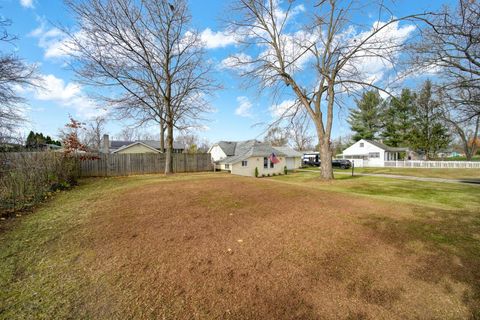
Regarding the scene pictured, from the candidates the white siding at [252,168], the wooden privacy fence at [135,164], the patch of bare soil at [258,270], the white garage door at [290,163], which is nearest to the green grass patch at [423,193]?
the patch of bare soil at [258,270]

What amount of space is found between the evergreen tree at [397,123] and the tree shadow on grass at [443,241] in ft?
130

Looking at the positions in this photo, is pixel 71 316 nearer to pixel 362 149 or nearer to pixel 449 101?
pixel 449 101

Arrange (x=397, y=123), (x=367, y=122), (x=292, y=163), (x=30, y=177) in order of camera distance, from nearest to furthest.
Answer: (x=30, y=177)
(x=292, y=163)
(x=397, y=123)
(x=367, y=122)

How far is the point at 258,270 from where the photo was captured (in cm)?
309

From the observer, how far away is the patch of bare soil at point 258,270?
2.43 m

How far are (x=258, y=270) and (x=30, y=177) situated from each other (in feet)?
29.0

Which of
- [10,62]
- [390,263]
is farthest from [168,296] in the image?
[10,62]

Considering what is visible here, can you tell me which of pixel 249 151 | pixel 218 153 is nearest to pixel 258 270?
pixel 249 151

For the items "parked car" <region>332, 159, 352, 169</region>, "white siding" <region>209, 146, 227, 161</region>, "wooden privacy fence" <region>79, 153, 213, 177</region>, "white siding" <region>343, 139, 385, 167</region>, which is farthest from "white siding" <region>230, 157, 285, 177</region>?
"white siding" <region>343, 139, 385, 167</region>

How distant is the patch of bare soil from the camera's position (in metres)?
2.43

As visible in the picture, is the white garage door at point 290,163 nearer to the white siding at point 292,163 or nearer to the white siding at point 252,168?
the white siding at point 292,163

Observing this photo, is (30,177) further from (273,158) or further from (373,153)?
(373,153)

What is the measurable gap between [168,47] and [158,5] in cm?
281

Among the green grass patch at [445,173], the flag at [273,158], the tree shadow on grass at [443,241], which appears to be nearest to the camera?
the tree shadow on grass at [443,241]
